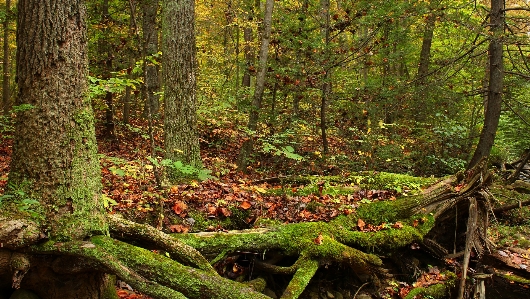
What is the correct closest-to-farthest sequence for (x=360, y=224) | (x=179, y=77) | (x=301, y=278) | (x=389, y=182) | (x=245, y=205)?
(x=301, y=278) < (x=360, y=224) < (x=245, y=205) < (x=179, y=77) < (x=389, y=182)

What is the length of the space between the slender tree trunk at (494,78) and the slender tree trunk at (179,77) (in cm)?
724

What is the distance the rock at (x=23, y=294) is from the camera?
3.51 m

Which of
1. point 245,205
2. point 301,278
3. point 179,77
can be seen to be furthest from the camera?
point 179,77

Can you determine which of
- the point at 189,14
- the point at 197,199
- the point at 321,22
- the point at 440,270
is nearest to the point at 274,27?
the point at 321,22

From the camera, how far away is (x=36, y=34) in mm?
3260

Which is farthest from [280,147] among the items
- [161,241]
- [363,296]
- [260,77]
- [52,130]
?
[52,130]

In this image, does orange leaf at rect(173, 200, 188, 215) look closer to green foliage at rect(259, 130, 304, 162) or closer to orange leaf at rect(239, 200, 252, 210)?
orange leaf at rect(239, 200, 252, 210)

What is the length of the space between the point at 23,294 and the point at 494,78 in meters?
10.8

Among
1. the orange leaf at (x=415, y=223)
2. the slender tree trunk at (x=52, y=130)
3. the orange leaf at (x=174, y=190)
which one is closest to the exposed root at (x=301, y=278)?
the orange leaf at (x=415, y=223)

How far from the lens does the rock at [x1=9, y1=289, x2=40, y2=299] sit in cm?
351

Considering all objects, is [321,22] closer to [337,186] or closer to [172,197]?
[337,186]

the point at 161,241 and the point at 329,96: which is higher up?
the point at 329,96

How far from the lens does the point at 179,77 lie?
7.06 meters

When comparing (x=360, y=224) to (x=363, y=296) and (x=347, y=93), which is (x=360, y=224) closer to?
(x=363, y=296)
